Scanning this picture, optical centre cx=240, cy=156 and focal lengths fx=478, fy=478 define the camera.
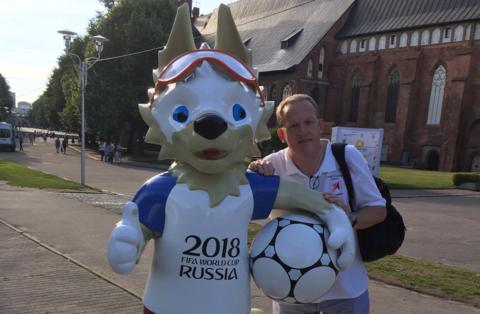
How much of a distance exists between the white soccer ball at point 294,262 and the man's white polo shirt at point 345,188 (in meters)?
0.36

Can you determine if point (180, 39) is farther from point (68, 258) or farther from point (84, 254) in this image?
point (84, 254)

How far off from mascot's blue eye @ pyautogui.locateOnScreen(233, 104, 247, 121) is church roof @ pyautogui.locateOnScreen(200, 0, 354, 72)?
39.0m

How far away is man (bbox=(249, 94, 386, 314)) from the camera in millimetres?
2764

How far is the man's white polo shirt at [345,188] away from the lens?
282 cm

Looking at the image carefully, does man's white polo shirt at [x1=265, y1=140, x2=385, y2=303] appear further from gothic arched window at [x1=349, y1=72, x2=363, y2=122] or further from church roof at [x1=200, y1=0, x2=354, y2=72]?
gothic arched window at [x1=349, y1=72, x2=363, y2=122]

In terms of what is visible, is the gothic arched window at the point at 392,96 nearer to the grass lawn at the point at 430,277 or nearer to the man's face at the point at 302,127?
the grass lawn at the point at 430,277

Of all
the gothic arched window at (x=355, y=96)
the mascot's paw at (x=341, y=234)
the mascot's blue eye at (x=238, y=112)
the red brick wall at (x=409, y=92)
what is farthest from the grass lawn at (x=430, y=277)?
the gothic arched window at (x=355, y=96)

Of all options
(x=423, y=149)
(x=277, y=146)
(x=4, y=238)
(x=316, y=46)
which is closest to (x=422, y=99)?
(x=423, y=149)

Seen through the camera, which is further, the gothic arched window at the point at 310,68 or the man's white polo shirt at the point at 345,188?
the gothic arched window at the point at 310,68

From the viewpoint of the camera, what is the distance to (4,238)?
752 cm

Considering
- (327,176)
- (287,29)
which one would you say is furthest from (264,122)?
(287,29)

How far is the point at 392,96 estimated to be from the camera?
40.1 metres

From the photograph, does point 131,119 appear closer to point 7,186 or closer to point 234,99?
point 7,186

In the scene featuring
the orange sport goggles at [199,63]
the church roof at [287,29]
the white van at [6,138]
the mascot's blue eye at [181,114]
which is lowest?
the white van at [6,138]
